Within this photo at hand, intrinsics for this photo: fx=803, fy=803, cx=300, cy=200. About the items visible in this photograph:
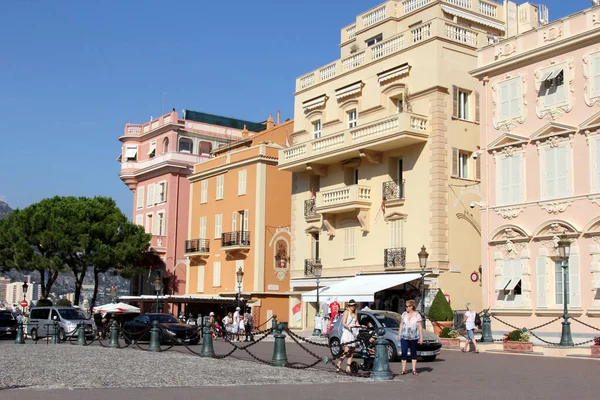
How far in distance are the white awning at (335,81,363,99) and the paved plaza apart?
19007 mm

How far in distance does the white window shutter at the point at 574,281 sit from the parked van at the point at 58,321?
19.6 metres

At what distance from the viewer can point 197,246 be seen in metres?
51.8

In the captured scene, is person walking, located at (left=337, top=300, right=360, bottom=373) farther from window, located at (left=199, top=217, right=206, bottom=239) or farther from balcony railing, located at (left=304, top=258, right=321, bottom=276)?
window, located at (left=199, top=217, right=206, bottom=239)

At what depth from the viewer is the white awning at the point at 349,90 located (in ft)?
126

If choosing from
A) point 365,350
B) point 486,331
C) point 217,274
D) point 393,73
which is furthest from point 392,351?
point 217,274

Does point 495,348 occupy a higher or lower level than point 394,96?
lower

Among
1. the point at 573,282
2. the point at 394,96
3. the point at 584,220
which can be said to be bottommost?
the point at 573,282

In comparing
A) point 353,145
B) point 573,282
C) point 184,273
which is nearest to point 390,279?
point 353,145

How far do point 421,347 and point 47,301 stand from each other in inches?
1402

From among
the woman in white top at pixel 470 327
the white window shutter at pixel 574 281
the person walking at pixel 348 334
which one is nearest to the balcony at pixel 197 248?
the woman in white top at pixel 470 327

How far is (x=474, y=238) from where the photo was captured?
34625 mm

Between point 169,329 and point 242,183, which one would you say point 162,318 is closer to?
point 169,329

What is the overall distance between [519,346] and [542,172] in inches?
256

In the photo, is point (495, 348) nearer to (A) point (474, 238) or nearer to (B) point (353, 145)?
(A) point (474, 238)
